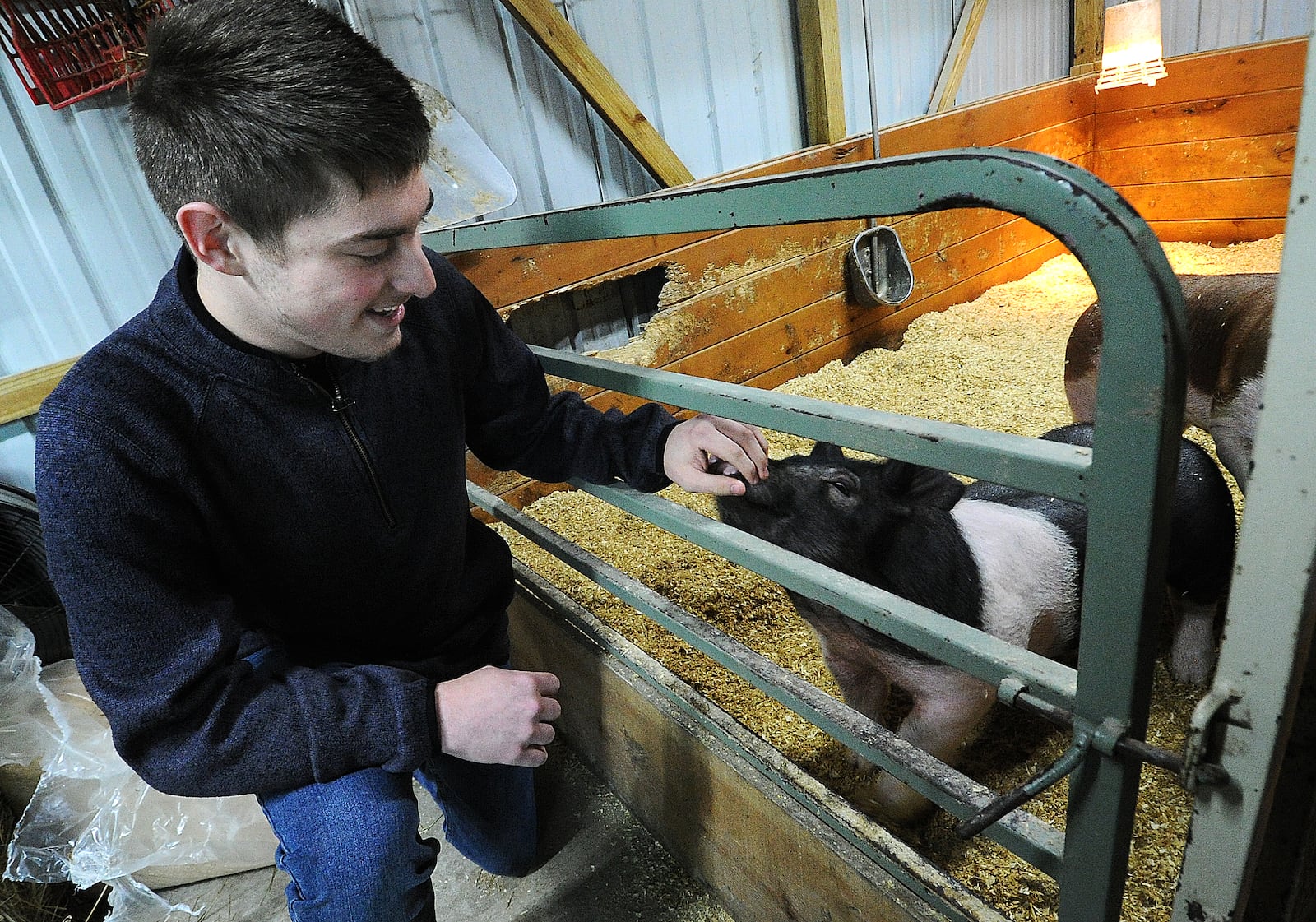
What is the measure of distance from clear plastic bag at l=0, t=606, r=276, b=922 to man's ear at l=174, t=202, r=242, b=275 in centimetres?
144

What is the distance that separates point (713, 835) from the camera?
4.89ft

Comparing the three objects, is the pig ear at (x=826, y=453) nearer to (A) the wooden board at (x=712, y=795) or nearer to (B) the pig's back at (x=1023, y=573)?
(B) the pig's back at (x=1023, y=573)

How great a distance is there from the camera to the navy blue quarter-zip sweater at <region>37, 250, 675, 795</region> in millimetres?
981

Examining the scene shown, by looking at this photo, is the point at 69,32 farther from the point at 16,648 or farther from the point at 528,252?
the point at 16,648

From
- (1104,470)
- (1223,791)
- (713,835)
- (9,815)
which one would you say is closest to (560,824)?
(713,835)

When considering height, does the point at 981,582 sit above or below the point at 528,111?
below

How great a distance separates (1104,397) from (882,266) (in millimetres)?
3682

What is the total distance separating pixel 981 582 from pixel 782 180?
3.56ft

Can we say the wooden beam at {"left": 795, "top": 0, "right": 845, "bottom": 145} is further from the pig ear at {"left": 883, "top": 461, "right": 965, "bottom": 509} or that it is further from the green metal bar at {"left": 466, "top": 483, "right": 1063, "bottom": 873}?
the green metal bar at {"left": 466, "top": 483, "right": 1063, "bottom": 873}

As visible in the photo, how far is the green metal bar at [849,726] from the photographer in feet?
3.07

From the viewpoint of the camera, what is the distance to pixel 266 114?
89 centimetres

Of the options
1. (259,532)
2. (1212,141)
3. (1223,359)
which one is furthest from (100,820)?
(1212,141)

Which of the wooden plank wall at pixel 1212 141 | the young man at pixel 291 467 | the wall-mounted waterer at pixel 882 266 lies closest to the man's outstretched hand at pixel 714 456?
the young man at pixel 291 467

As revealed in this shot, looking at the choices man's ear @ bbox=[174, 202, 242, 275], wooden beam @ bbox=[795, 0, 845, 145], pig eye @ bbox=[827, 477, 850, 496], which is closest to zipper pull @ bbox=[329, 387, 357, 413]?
man's ear @ bbox=[174, 202, 242, 275]
